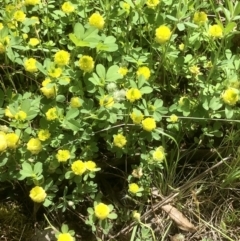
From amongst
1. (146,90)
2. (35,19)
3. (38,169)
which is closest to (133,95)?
(146,90)

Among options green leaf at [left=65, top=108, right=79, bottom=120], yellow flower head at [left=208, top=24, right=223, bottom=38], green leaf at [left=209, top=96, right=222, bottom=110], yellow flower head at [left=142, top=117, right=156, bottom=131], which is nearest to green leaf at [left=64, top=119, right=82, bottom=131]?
green leaf at [left=65, top=108, right=79, bottom=120]

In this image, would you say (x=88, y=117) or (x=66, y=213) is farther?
(x=66, y=213)

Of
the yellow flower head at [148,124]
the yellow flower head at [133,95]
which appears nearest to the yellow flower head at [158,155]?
the yellow flower head at [148,124]

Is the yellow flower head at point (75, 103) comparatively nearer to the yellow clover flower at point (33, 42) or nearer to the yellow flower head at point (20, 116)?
the yellow flower head at point (20, 116)

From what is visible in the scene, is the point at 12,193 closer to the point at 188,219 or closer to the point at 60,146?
the point at 60,146

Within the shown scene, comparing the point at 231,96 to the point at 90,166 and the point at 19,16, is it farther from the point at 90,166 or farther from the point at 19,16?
the point at 19,16

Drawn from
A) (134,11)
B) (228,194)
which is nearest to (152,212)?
A: (228,194)

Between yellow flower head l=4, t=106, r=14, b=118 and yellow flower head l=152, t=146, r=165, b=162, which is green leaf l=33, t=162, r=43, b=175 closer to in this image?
yellow flower head l=4, t=106, r=14, b=118
